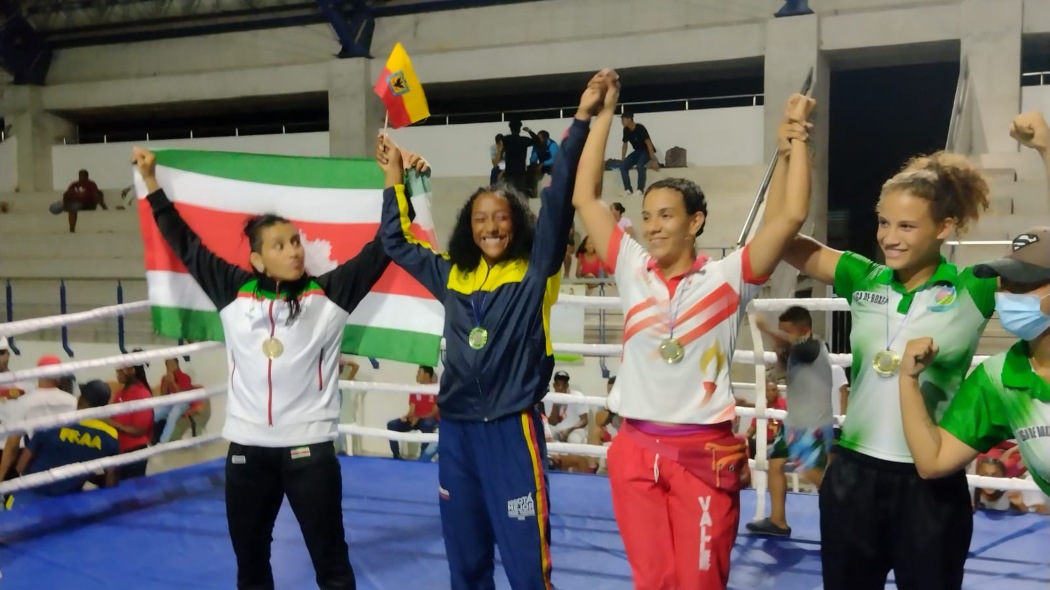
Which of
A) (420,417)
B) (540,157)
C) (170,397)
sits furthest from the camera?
(540,157)

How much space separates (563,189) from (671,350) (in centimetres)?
53

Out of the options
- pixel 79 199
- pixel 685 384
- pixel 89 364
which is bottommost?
pixel 89 364

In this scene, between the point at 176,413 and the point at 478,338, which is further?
the point at 176,413

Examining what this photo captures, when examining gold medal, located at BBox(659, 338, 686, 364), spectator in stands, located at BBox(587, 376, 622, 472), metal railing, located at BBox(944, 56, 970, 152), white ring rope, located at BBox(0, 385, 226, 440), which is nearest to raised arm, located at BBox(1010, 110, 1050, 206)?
gold medal, located at BBox(659, 338, 686, 364)

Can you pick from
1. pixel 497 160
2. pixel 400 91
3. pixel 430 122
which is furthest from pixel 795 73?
pixel 400 91

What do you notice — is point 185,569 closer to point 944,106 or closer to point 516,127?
point 516,127

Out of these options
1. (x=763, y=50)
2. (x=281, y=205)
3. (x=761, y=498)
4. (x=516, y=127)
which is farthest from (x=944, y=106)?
(x=281, y=205)

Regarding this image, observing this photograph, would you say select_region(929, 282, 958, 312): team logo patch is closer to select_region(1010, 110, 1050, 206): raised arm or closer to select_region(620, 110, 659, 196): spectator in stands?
select_region(1010, 110, 1050, 206): raised arm

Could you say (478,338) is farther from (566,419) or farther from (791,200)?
(566,419)

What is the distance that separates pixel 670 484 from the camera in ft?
6.84

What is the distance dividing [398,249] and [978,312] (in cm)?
156

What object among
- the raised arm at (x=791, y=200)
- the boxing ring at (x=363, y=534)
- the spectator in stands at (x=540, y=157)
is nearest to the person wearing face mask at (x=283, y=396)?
the boxing ring at (x=363, y=534)

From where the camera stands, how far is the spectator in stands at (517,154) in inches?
429

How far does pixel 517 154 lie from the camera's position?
10984mm
